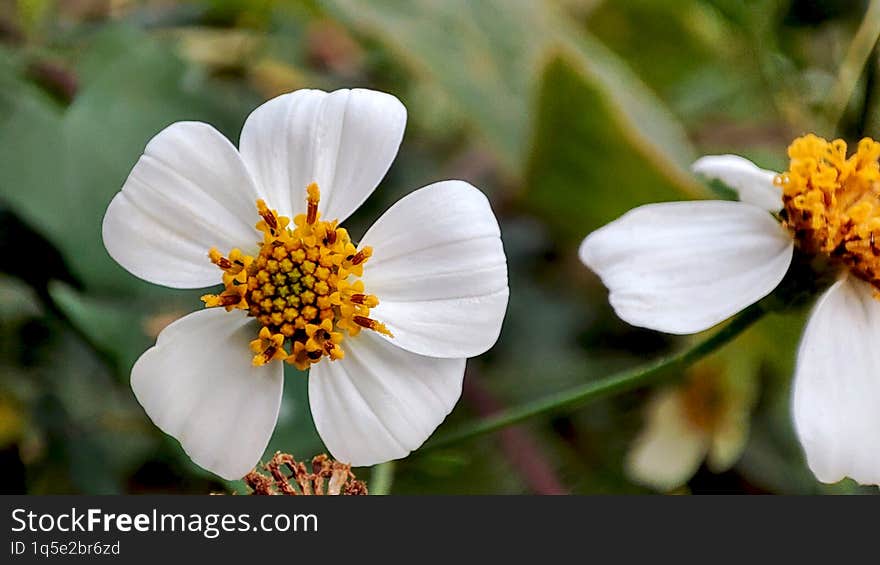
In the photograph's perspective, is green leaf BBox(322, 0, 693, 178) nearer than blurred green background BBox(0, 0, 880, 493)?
No

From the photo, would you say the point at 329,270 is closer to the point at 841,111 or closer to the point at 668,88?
the point at 841,111

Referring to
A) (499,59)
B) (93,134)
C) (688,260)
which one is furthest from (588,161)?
(93,134)

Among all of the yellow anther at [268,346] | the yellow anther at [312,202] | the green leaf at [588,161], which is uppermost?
the green leaf at [588,161]

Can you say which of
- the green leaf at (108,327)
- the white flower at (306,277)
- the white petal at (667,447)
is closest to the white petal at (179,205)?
the white flower at (306,277)

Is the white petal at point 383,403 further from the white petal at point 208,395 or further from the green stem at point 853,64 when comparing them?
the green stem at point 853,64

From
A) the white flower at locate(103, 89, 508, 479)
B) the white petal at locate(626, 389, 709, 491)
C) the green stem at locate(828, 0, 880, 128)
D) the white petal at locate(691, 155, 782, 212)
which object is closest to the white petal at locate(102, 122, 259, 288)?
the white flower at locate(103, 89, 508, 479)

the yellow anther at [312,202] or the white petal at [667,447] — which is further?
the white petal at [667,447]

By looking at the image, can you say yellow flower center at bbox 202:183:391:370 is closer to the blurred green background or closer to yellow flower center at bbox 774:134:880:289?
the blurred green background
